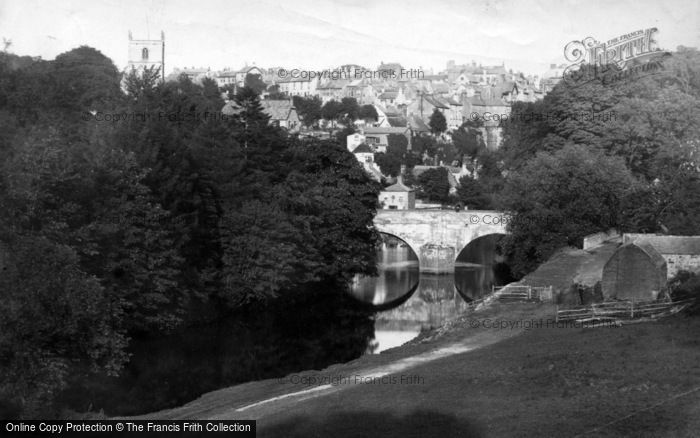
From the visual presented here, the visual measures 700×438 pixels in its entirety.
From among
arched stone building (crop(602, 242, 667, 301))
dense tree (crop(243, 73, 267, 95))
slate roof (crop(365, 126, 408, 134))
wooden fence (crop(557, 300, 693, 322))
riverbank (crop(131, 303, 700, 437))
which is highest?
dense tree (crop(243, 73, 267, 95))

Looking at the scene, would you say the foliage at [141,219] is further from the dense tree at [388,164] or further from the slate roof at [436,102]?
the slate roof at [436,102]

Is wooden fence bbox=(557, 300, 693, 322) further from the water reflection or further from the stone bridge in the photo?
the stone bridge

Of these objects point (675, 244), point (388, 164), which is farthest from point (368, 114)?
point (675, 244)

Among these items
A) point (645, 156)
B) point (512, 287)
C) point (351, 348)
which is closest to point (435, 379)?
point (512, 287)

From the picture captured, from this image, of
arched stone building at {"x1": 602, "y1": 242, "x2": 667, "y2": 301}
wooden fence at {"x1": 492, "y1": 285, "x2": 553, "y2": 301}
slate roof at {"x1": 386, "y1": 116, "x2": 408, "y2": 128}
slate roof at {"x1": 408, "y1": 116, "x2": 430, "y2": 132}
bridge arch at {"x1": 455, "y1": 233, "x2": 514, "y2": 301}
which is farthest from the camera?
slate roof at {"x1": 408, "y1": 116, "x2": 430, "y2": 132}

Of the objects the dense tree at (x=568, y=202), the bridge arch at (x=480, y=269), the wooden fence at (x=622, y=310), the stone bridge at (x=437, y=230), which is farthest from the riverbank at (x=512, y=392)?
the stone bridge at (x=437, y=230)

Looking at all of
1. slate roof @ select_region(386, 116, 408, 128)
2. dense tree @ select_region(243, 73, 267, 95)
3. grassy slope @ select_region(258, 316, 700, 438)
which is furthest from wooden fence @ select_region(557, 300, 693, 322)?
dense tree @ select_region(243, 73, 267, 95)
